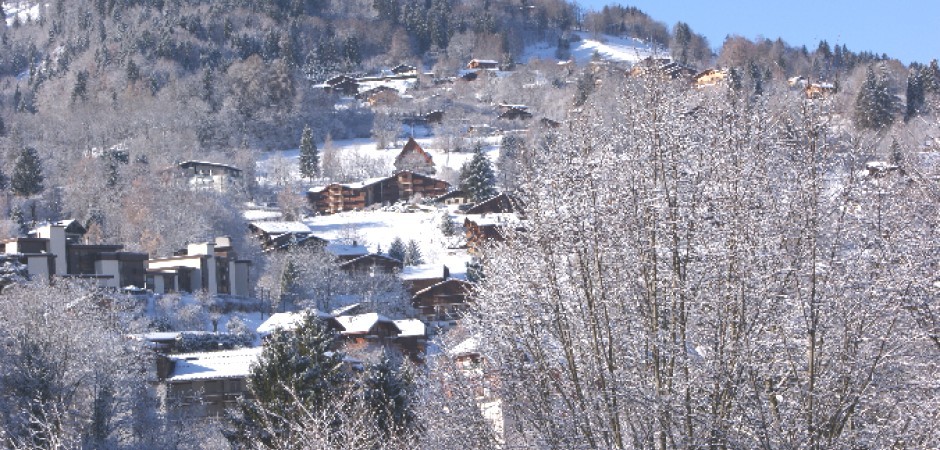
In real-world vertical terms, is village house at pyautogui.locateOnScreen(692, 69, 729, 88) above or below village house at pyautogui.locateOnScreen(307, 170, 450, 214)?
above

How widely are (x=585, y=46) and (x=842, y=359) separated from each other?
4768 inches

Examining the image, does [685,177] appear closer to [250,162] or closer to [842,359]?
[842,359]

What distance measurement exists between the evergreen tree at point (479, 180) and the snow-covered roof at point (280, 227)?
28.2ft

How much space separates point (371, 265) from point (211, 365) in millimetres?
18792

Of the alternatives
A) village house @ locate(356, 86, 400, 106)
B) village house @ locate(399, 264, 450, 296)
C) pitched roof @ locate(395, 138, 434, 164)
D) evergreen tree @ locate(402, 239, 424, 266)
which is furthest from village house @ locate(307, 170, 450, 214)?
village house @ locate(356, 86, 400, 106)

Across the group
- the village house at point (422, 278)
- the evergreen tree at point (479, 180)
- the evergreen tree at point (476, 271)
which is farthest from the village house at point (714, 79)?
the evergreen tree at point (479, 180)

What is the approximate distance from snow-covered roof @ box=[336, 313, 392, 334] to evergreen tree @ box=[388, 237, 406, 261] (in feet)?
46.5

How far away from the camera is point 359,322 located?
32.8 meters

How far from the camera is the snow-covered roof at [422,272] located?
→ 42.8 m

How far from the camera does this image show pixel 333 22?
395 feet

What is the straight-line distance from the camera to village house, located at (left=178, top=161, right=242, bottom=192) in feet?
198

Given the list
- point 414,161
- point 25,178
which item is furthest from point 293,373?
point 414,161

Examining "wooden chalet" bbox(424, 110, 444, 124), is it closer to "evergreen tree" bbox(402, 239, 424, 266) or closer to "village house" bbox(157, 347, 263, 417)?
"evergreen tree" bbox(402, 239, 424, 266)

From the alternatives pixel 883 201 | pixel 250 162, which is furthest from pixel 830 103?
pixel 250 162
